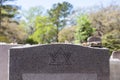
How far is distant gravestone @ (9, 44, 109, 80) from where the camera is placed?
16.4ft

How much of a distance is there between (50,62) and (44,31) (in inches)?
2102

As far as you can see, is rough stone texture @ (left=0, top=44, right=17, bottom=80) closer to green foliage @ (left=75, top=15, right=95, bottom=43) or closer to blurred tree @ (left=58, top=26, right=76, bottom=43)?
green foliage @ (left=75, top=15, right=95, bottom=43)

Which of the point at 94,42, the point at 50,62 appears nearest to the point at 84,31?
the point at 94,42

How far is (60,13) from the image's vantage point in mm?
56656

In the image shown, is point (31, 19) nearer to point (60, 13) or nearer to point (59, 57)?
point (60, 13)

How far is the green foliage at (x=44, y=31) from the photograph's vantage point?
57062 millimetres

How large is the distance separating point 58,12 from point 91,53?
51.6 meters

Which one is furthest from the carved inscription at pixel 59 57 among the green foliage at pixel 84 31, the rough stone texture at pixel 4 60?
the green foliage at pixel 84 31

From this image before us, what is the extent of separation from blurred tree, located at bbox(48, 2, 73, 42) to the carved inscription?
50452mm

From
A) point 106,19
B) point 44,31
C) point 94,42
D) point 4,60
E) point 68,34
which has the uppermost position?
point 106,19

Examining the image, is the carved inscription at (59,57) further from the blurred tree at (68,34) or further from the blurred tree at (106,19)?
the blurred tree at (68,34)

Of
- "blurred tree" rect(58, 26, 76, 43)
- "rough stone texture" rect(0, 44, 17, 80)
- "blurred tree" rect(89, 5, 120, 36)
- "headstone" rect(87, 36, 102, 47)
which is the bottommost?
"rough stone texture" rect(0, 44, 17, 80)


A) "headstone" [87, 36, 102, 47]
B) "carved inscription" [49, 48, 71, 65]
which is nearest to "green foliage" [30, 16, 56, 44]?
"headstone" [87, 36, 102, 47]

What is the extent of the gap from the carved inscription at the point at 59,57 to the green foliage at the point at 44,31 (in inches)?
1998
